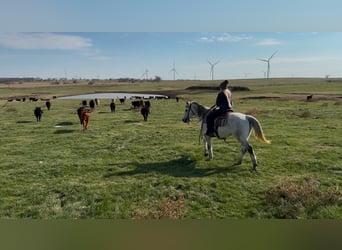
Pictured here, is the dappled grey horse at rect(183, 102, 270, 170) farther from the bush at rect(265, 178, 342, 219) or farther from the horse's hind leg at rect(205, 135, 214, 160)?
the bush at rect(265, 178, 342, 219)

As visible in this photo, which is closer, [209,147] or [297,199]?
[297,199]

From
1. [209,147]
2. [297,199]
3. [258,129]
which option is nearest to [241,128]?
[258,129]

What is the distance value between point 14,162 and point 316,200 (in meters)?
9.83

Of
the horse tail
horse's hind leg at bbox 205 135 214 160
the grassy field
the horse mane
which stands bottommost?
the grassy field

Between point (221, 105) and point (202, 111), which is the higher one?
point (221, 105)

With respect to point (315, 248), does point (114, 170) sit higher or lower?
lower

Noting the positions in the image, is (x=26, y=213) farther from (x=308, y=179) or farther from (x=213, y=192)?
(x=308, y=179)

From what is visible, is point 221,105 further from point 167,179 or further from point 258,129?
point 167,179

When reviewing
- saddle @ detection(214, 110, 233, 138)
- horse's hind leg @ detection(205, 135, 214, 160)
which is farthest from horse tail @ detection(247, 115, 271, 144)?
horse's hind leg @ detection(205, 135, 214, 160)

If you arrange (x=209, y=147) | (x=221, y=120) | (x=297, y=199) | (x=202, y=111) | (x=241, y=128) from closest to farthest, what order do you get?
(x=297, y=199)
(x=241, y=128)
(x=221, y=120)
(x=209, y=147)
(x=202, y=111)

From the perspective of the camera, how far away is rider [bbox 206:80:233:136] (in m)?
9.99

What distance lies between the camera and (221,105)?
33.3 ft

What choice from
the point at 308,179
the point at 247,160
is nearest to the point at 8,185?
the point at 247,160

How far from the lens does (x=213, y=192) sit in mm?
7562
